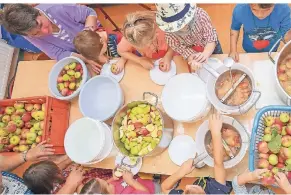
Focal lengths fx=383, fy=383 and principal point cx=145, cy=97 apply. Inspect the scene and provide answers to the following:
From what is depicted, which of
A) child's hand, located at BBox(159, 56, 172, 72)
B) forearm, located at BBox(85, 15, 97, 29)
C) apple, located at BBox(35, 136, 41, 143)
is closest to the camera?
child's hand, located at BBox(159, 56, 172, 72)

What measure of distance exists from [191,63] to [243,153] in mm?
406

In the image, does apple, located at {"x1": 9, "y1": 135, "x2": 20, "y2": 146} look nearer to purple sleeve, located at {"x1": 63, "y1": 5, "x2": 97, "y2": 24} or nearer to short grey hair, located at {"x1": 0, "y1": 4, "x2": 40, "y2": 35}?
short grey hair, located at {"x1": 0, "y1": 4, "x2": 40, "y2": 35}

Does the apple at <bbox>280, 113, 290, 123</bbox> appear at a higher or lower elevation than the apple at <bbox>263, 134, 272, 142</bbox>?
higher

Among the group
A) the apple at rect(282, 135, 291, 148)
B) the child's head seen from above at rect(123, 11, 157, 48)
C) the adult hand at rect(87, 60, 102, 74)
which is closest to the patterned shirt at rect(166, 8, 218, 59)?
the child's head seen from above at rect(123, 11, 157, 48)

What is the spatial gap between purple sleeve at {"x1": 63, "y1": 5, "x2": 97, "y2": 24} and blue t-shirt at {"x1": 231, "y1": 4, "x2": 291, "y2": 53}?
→ 0.72 m

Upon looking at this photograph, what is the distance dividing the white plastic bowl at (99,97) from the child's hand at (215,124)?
0.42 meters

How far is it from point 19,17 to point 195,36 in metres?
0.76

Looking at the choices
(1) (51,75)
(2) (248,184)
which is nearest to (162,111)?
(2) (248,184)

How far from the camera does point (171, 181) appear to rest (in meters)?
1.53

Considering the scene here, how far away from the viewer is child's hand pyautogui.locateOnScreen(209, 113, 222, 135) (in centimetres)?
142

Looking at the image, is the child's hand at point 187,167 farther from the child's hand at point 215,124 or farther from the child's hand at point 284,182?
the child's hand at point 284,182

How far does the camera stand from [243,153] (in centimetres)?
140

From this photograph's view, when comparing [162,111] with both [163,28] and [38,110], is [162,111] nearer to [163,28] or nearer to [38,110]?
[163,28]

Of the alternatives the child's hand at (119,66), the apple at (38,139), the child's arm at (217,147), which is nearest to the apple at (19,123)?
the apple at (38,139)
